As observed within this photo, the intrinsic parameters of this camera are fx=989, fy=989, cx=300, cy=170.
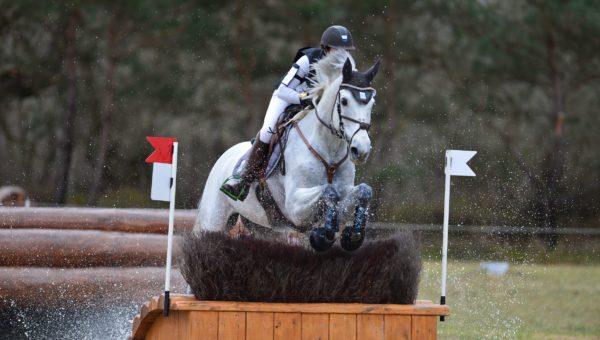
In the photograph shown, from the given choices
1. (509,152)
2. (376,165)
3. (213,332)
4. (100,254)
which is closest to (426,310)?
(213,332)

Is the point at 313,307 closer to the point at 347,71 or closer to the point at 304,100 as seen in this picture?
the point at 347,71

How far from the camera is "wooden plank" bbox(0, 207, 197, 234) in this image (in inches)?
313

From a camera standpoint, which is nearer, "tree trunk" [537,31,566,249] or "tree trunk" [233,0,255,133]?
"tree trunk" [537,31,566,249]

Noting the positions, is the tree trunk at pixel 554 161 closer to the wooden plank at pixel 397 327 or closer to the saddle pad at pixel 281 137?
the saddle pad at pixel 281 137

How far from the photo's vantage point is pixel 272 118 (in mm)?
5660

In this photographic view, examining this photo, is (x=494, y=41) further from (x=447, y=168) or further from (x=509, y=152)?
(x=447, y=168)

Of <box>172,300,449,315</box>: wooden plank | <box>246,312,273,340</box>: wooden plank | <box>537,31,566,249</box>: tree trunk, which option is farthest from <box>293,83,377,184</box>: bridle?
<box>537,31,566,249</box>: tree trunk

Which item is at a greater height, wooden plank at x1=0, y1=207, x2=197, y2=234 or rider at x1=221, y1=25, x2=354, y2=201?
rider at x1=221, y1=25, x2=354, y2=201

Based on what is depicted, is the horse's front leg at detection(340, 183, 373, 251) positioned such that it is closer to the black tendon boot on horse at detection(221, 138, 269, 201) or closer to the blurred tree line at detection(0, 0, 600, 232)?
the black tendon boot on horse at detection(221, 138, 269, 201)

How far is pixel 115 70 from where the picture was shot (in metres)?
16.9

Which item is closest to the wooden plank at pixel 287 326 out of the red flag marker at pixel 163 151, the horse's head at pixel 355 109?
the horse's head at pixel 355 109

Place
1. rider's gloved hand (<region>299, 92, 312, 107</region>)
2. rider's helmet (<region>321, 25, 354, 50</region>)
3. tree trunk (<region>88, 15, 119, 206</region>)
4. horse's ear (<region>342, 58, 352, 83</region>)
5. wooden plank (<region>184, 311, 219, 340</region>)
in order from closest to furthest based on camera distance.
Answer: wooden plank (<region>184, 311, 219, 340</region>) < horse's ear (<region>342, 58, 352, 83</region>) < rider's helmet (<region>321, 25, 354, 50</region>) < rider's gloved hand (<region>299, 92, 312, 107</region>) < tree trunk (<region>88, 15, 119, 206</region>)

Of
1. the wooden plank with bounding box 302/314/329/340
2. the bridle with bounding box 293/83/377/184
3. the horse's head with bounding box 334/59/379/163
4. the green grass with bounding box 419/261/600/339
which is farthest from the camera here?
the green grass with bounding box 419/261/600/339

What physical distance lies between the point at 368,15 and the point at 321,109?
38.7 ft
